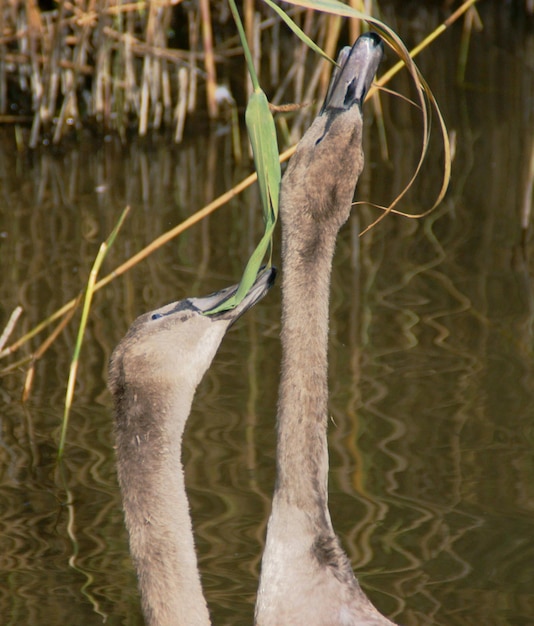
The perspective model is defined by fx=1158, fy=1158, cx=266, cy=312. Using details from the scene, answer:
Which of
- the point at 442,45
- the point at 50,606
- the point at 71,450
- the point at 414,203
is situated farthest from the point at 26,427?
the point at 442,45

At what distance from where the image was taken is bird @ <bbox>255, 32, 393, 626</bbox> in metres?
3.36

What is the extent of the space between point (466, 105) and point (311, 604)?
7.72 m

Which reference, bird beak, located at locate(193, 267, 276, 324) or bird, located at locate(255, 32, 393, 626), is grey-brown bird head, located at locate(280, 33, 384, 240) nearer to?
bird, located at locate(255, 32, 393, 626)

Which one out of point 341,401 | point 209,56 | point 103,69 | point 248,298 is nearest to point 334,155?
point 248,298

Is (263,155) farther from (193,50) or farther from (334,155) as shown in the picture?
(193,50)

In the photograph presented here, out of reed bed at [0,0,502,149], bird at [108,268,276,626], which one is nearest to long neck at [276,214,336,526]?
bird at [108,268,276,626]

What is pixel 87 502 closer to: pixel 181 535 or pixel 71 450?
pixel 71 450

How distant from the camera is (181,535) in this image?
341cm

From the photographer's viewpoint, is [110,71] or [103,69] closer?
[103,69]

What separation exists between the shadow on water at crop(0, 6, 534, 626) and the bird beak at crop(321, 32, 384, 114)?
107 centimetres

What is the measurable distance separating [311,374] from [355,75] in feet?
2.96

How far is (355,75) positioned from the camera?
338 centimetres

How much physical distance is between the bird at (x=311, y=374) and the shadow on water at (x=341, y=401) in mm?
349

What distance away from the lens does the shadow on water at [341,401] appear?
4289mm
